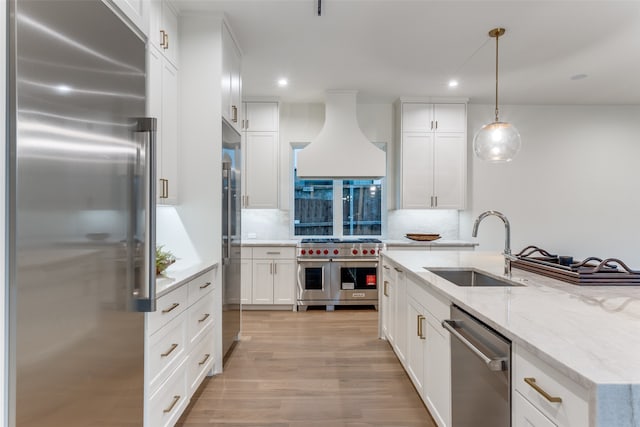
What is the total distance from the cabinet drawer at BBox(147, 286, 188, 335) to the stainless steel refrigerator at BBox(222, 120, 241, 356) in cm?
70


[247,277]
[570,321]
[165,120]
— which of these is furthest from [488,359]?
[247,277]

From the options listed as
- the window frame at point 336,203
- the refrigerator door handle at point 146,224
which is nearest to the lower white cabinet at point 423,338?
the refrigerator door handle at point 146,224

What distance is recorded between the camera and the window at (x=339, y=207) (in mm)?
5039

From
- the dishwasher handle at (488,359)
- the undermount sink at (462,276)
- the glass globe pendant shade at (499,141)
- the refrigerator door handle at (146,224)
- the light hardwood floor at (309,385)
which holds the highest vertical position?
the glass globe pendant shade at (499,141)

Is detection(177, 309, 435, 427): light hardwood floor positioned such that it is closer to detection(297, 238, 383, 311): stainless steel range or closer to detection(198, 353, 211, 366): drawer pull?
detection(198, 353, 211, 366): drawer pull

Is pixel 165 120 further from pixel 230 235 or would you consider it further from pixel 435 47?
pixel 435 47

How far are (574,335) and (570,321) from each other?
0.52ft

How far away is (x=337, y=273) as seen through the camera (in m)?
4.36

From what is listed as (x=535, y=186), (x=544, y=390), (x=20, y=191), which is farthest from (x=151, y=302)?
(x=535, y=186)

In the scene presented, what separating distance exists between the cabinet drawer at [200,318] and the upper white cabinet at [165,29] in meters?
1.71

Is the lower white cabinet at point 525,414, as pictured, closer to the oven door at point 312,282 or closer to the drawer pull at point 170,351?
the drawer pull at point 170,351

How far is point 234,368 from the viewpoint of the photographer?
2.73 m

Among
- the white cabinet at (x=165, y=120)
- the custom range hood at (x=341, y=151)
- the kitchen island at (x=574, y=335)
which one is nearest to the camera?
the kitchen island at (x=574, y=335)

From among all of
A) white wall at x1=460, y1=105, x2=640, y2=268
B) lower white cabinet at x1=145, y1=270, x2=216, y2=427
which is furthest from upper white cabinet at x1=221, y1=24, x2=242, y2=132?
white wall at x1=460, y1=105, x2=640, y2=268
